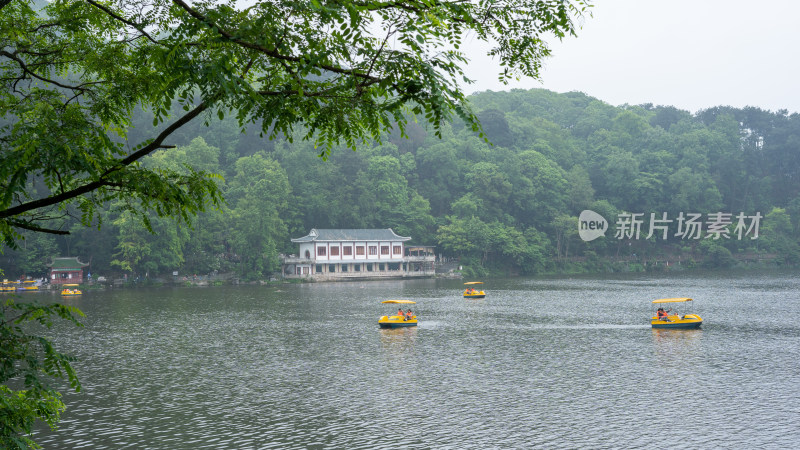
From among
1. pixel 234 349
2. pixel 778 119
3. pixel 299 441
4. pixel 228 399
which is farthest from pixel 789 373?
pixel 778 119

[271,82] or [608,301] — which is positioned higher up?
[271,82]

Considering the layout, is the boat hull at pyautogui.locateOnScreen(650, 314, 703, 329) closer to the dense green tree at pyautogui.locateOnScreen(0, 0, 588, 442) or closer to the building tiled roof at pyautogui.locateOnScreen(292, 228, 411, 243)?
the dense green tree at pyautogui.locateOnScreen(0, 0, 588, 442)

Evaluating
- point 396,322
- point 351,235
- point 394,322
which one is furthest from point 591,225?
point 394,322

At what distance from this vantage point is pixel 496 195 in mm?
84062

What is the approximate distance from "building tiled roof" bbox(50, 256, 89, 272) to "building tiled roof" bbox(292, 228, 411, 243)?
2189 centimetres

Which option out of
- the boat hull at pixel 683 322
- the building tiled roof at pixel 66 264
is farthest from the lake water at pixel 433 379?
the building tiled roof at pixel 66 264

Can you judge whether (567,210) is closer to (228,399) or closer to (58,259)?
(58,259)

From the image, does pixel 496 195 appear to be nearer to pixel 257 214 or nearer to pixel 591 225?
pixel 591 225

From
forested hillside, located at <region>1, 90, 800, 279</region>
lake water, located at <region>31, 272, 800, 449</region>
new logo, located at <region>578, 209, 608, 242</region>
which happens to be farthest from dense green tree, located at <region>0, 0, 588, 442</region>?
new logo, located at <region>578, 209, 608, 242</region>

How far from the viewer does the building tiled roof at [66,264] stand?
60.1 metres

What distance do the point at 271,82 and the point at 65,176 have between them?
6.66ft

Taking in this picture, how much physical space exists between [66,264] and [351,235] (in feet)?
97.1

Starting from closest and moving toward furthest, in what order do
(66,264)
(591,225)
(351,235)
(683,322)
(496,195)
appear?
(683,322), (66,264), (351,235), (496,195), (591,225)

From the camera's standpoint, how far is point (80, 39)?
24.6 feet
